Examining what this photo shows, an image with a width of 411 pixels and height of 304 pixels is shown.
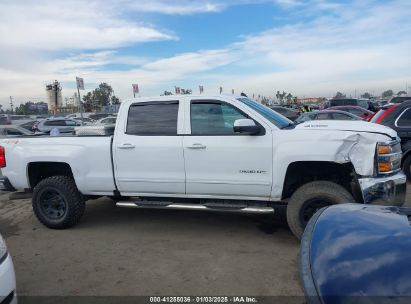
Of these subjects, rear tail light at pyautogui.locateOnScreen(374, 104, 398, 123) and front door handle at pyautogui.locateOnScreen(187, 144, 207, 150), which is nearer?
front door handle at pyautogui.locateOnScreen(187, 144, 207, 150)

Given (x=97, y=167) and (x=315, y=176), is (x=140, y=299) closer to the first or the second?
(x=97, y=167)

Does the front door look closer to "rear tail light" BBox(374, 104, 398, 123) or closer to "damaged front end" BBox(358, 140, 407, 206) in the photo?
"damaged front end" BBox(358, 140, 407, 206)

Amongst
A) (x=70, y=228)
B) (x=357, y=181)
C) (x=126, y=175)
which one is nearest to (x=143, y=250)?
(x=126, y=175)

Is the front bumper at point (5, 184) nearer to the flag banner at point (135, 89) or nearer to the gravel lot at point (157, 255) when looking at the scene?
the gravel lot at point (157, 255)

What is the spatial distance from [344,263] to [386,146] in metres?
2.95

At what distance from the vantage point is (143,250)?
475cm

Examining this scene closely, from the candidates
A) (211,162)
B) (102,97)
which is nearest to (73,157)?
(211,162)

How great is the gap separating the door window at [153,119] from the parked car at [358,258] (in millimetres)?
3152

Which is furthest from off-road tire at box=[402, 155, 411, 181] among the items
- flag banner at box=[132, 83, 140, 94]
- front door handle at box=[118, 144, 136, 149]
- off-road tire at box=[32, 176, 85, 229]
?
flag banner at box=[132, 83, 140, 94]

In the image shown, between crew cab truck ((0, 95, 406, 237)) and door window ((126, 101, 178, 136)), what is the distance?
15mm

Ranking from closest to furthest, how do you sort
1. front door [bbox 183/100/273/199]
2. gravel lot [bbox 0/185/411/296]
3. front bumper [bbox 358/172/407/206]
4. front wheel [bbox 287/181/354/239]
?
gravel lot [bbox 0/185/411/296] → front bumper [bbox 358/172/407/206] → front wheel [bbox 287/181/354/239] → front door [bbox 183/100/273/199]

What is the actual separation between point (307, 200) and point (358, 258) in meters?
2.85

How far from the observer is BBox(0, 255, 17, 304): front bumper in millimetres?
2750

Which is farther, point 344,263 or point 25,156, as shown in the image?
point 25,156
